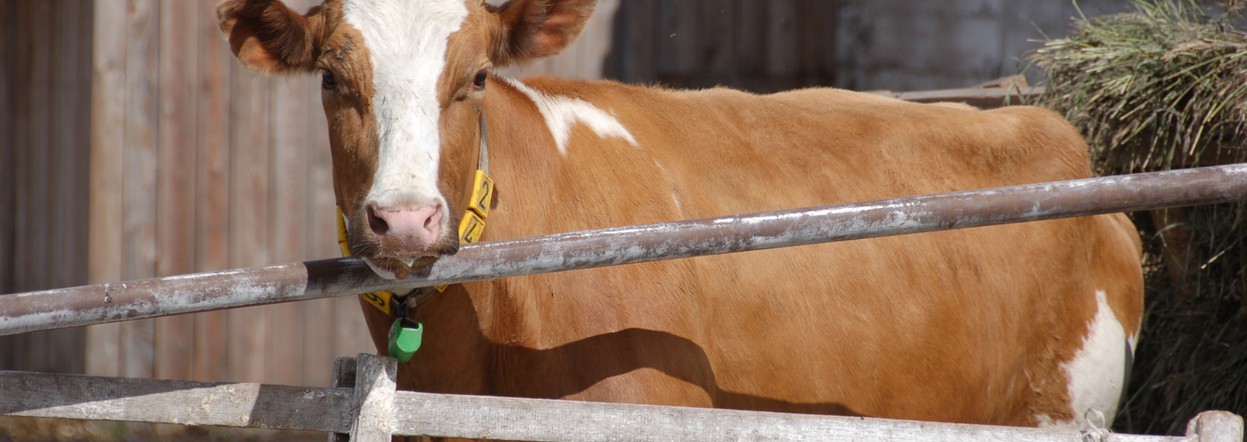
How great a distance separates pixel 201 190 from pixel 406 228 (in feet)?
11.1

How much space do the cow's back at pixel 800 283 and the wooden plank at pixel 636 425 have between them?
45 centimetres

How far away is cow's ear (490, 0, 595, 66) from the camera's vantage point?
2967 millimetres

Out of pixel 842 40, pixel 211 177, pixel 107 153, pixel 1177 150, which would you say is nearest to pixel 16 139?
pixel 107 153

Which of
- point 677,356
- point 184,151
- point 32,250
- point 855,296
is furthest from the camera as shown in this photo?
point 32,250

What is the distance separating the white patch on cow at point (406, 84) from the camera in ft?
7.80

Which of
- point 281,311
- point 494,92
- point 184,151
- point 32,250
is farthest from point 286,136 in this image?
point 494,92

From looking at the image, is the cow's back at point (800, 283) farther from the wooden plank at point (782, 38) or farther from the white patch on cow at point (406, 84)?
the wooden plank at point (782, 38)

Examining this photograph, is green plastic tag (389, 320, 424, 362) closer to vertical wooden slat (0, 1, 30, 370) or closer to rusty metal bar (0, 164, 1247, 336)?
rusty metal bar (0, 164, 1247, 336)

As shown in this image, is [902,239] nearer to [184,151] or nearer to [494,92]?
[494,92]

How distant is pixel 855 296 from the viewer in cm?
360

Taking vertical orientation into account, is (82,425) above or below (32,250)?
below

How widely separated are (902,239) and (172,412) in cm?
227

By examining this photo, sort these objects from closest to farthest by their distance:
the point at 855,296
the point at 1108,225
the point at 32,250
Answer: the point at 855,296 < the point at 1108,225 < the point at 32,250

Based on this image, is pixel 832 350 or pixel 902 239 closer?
pixel 832 350
